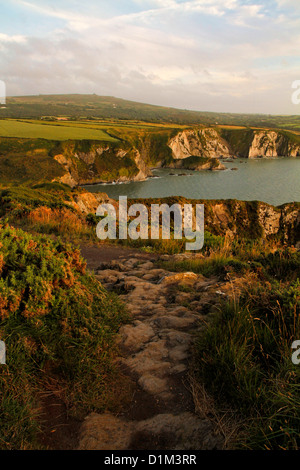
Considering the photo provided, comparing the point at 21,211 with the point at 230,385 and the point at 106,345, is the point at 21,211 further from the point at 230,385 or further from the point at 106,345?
the point at 230,385

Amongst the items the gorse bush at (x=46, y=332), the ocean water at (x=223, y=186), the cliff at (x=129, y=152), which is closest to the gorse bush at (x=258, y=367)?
the gorse bush at (x=46, y=332)

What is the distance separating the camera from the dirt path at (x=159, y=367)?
7.50 feet

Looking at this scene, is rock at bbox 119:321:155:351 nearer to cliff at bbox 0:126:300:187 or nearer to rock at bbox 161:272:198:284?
rock at bbox 161:272:198:284

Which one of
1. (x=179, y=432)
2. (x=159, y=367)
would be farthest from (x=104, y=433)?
(x=159, y=367)

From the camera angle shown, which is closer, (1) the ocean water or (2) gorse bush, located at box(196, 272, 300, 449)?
(2) gorse bush, located at box(196, 272, 300, 449)

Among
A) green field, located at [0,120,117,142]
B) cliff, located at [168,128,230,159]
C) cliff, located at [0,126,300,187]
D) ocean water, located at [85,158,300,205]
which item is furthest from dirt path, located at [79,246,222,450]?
cliff, located at [168,128,230,159]

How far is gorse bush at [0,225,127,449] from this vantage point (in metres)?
2.49

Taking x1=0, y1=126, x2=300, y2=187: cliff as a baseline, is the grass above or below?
below

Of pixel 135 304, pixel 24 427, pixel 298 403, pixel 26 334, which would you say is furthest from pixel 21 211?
pixel 298 403

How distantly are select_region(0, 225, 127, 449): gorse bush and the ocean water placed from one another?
63525mm

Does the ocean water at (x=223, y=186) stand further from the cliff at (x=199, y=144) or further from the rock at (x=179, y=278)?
the rock at (x=179, y=278)

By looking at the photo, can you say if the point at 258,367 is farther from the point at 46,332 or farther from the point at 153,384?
the point at 46,332
